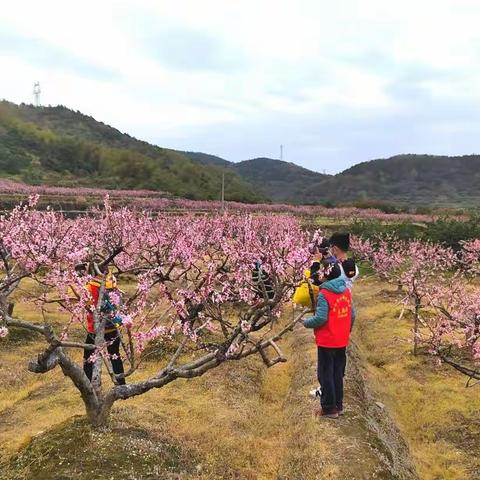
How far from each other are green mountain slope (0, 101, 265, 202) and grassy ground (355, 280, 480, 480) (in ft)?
201

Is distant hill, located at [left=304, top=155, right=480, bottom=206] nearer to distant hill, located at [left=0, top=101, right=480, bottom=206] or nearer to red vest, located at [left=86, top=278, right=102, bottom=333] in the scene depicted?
distant hill, located at [left=0, top=101, right=480, bottom=206]

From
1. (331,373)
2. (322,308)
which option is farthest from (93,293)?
(331,373)

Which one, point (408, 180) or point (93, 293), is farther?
point (408, 180)

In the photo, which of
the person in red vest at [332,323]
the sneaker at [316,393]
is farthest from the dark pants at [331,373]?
the sneaker at [316,393]

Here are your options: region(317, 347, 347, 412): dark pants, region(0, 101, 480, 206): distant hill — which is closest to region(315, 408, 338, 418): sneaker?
region(317, 347, 347, 412): dark pants

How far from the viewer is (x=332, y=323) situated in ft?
25.6

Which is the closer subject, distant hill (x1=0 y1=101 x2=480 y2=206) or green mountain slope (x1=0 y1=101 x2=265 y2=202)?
green mountain slope (x1=0 y1=101 x2=265 y2=202)

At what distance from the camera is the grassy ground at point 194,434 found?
6992 mm

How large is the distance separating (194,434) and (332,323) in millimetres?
3083

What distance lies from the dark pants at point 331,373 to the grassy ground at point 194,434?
0.35 m

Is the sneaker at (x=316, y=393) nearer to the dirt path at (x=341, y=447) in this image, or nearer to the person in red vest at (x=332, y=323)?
the dirt path at (x=341, y=447)

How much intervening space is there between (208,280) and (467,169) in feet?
513

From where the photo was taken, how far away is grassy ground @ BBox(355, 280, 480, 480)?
9.52m

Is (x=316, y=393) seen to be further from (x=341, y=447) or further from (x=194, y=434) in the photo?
(x=194, y=434)
